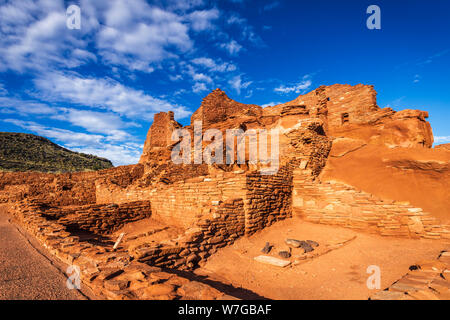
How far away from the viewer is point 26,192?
657 inches

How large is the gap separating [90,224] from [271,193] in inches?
294

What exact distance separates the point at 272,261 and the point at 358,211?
373 cm

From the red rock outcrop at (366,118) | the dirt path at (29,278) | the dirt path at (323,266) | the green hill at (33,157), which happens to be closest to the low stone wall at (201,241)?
the dirt path at (323,266)

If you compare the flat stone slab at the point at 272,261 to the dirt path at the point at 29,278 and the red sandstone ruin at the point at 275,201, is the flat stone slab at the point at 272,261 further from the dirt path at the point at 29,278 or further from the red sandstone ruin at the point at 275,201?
the dirt path at the point at 29,278

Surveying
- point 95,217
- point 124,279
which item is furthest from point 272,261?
point 95,217

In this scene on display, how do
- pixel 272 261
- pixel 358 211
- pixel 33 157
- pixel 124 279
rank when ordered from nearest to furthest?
pixel 124 279 → pixel 272 261 → pixel 358 211 → pixel 33 157

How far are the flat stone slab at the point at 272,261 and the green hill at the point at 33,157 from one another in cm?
4416

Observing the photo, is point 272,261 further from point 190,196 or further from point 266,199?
point 190,196

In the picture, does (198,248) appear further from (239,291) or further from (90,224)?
(90,224)

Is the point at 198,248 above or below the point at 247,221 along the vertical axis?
below

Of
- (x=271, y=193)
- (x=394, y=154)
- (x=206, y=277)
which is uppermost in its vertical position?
(x=394, y=154)

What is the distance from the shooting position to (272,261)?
16.9ft
